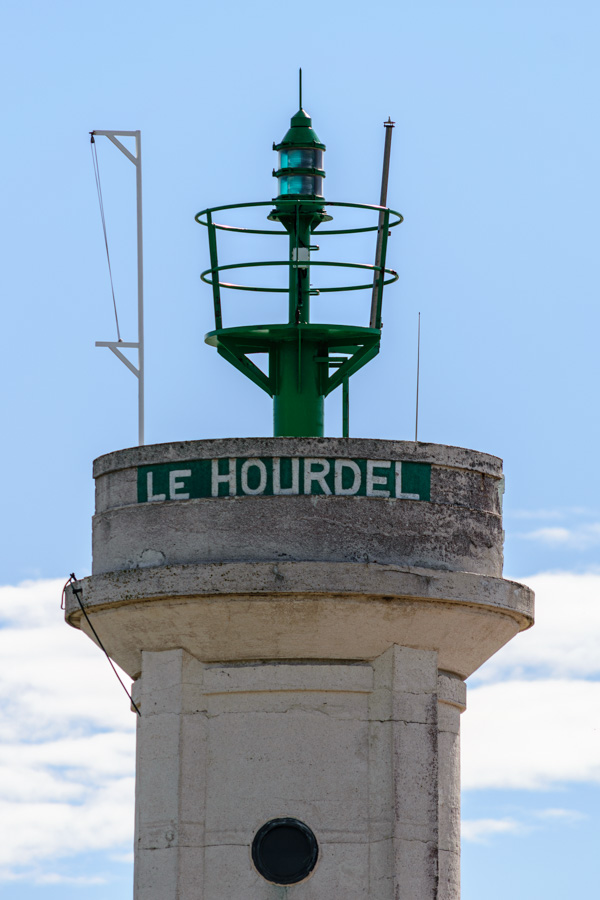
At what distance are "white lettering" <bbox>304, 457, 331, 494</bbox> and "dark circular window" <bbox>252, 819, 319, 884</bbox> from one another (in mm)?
3202

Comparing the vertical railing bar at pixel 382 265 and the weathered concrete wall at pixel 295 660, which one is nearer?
the weathered concrete wall at pixel 295 660

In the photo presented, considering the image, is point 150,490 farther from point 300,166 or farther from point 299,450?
point 300,166


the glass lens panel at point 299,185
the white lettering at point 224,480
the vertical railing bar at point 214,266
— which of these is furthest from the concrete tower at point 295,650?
the glass lens panel at point 299,185

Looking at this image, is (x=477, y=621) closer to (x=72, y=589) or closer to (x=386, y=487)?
(x=386, y=487)

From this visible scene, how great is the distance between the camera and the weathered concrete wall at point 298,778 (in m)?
22.2

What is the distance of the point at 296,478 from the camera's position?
22.5 m

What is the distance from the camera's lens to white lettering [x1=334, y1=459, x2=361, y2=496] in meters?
22.5

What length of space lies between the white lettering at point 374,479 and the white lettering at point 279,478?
0.69m

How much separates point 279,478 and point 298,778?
9.48 ft

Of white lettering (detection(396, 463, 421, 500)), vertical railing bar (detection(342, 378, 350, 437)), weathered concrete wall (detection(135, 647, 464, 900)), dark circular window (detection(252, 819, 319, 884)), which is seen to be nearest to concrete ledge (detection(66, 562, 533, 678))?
weathered concrete wall (detection(135, 647, 464, 900))

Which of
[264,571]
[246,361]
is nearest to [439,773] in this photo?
[264,571]

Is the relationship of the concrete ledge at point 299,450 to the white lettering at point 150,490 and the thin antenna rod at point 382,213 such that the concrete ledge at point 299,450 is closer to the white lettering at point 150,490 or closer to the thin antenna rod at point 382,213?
the white lettering at point 150,490

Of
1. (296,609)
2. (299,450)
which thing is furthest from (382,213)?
(296,609)

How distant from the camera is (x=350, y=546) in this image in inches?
877
